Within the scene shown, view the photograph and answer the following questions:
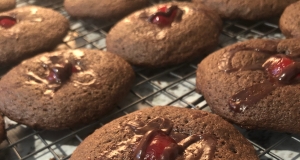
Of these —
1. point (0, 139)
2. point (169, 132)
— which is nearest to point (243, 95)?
point (169, 132)

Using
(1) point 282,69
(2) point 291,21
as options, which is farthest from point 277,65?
(2) point 291,21

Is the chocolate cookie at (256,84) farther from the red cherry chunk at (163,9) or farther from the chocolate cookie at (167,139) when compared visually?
the red cherry chunk at (163,9)

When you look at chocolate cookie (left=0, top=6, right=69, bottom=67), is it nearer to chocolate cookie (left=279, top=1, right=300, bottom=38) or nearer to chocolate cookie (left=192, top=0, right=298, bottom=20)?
chocolate cookie (left=192, top=0, right=298, bottom=20)

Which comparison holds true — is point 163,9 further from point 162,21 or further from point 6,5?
point 6,5

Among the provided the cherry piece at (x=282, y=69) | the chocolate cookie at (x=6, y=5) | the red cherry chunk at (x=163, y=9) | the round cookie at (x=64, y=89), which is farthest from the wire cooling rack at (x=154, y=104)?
the chocolate cookie at (x=6, y=5)

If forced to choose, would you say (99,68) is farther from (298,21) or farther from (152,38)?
(298,21)

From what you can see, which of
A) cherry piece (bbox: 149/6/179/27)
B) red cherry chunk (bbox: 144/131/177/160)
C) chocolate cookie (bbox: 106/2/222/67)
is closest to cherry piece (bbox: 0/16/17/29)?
chocolate cookie (bbox: 106/2/222/67)
